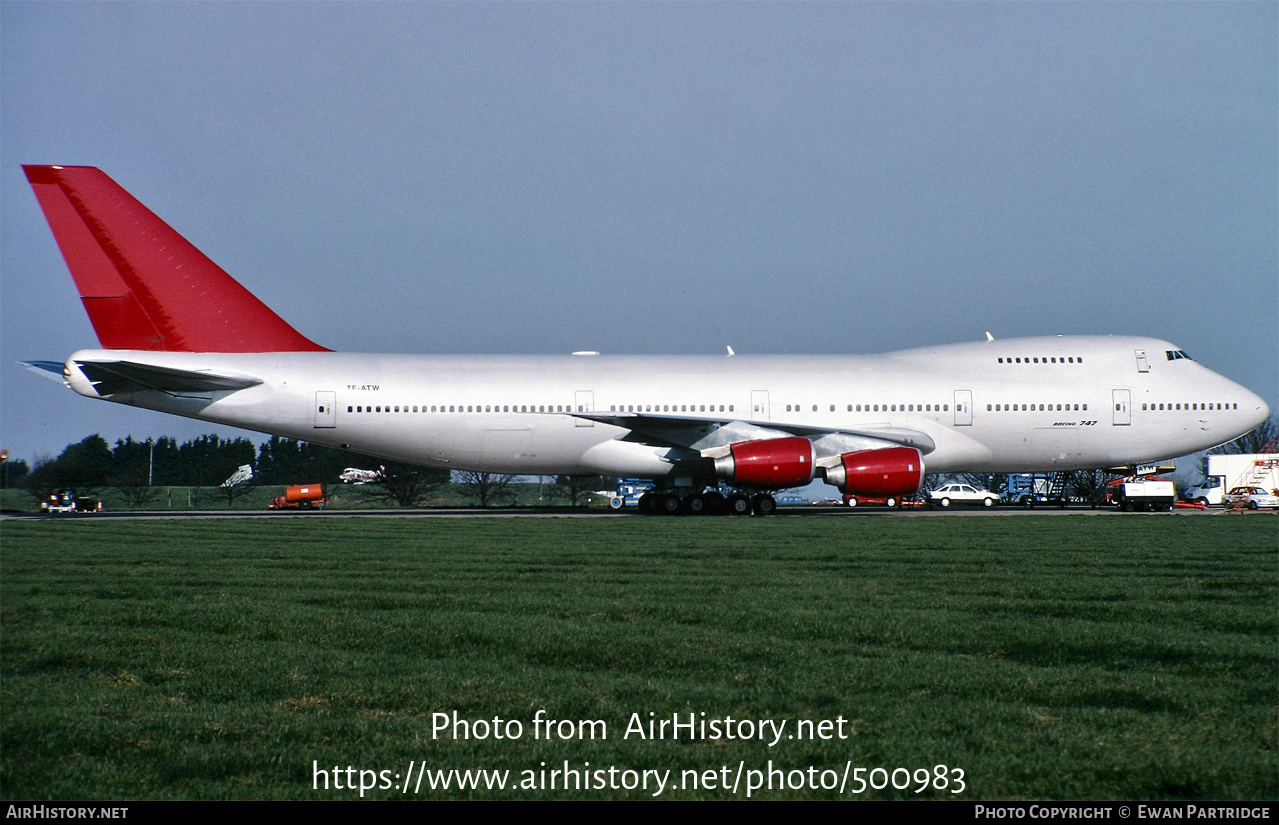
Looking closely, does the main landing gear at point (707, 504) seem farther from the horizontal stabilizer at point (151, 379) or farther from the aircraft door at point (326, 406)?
the horizontal stabilizer at point (151, 379)

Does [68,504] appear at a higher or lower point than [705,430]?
lower

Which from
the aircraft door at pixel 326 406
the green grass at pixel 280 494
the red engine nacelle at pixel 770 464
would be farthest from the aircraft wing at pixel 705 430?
the green grass at pixel 280 494

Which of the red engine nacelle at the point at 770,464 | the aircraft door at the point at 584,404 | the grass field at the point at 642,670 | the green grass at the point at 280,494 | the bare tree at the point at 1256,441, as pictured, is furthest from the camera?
the bare tree at the point at 1256,441

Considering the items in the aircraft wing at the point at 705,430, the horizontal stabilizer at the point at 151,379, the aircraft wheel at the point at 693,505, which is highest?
the horizontal stabilizer at the point at 151,379

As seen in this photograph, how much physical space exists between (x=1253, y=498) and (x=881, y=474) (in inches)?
694

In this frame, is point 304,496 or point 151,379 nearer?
point 151,379

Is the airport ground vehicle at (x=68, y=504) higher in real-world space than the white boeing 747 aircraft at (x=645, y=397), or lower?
lower

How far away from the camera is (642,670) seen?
614 cm

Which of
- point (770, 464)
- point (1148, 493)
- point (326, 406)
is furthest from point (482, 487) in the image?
point (1148, 493)

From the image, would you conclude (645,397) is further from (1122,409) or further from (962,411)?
(1122,409)

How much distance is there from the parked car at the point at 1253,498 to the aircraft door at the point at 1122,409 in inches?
358

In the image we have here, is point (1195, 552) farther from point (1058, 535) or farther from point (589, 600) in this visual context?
point (589, 600)

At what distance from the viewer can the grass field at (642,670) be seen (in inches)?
172
